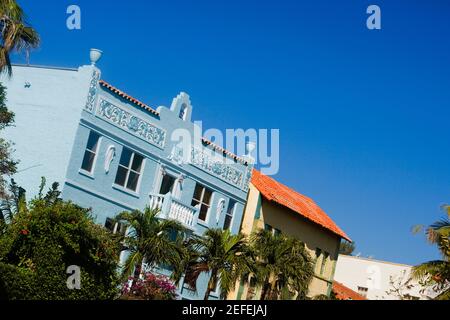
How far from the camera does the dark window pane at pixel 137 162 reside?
29.6 meters

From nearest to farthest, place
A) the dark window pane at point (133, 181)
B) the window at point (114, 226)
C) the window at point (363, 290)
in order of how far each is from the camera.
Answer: the window at point (114, 226), the dark window pane at point (133, 181), the window at point (363, 290)

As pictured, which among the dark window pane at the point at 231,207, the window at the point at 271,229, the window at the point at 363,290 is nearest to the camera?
the dark window pane at the point at 231,207

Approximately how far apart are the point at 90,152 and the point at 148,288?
5695 millimetres

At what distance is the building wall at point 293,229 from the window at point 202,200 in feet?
12.3

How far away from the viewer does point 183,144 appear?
3183 centimetres

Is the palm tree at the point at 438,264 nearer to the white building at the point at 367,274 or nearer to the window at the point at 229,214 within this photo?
the window at the point at 229,214

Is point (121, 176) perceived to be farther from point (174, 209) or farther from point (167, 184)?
point (167, 184)

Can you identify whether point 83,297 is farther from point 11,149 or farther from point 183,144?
point 183,144

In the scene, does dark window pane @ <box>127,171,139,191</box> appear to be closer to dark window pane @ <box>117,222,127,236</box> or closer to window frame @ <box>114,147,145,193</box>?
window frame @ <box>114,147,145,193</box>

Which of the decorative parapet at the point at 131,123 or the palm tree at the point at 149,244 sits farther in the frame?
the decorative parapet at the point at 131,123

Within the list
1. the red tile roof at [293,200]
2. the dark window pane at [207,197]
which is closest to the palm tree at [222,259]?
the dark window pane at [207,197]

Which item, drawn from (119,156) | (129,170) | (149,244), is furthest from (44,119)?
(149,244)

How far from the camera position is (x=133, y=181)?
2972 centimetres

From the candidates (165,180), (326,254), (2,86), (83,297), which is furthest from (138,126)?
(326,254)
